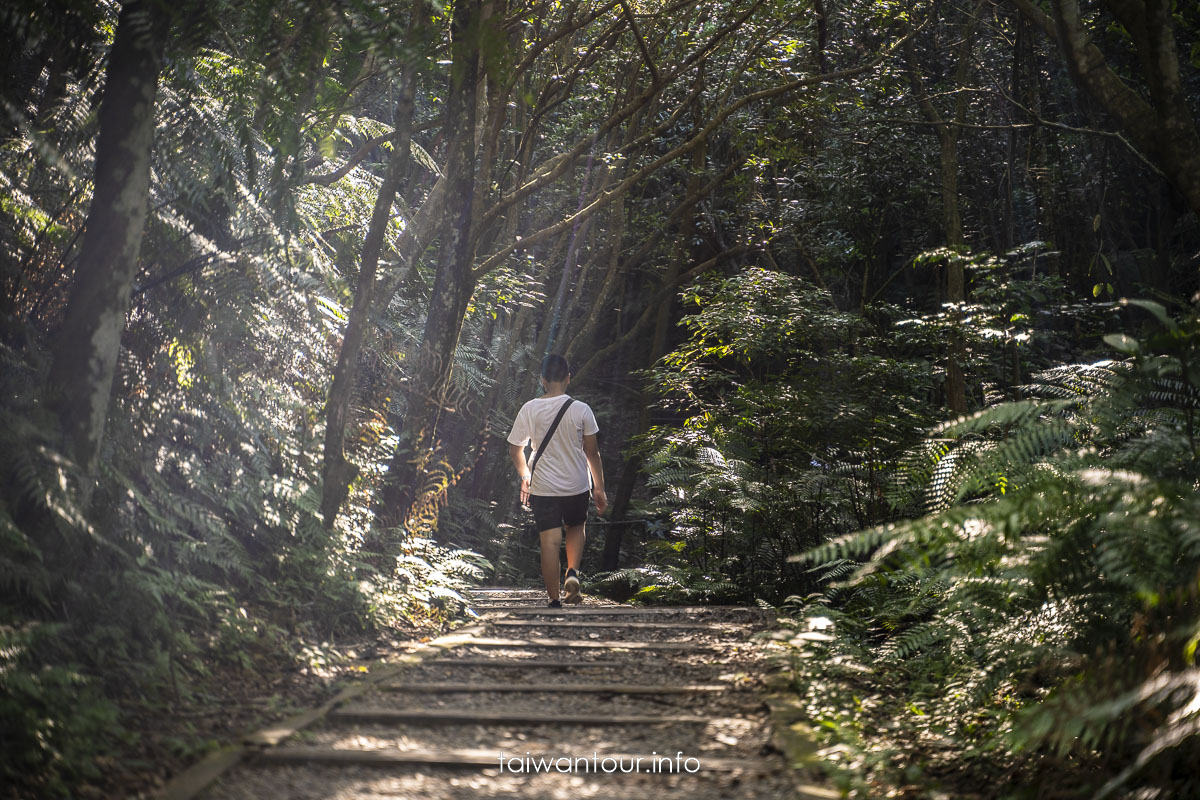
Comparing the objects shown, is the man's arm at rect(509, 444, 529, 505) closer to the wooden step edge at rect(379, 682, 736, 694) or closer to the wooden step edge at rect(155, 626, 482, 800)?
the wooden step edge at rect(155, 626, 482, 800)

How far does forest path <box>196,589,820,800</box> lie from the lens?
332 cm

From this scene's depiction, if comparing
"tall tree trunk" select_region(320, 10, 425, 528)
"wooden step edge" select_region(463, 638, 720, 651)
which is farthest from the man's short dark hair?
"wooden step edge" select_region(463, 638, 720, 651)

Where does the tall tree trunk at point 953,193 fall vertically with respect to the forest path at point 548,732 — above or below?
above

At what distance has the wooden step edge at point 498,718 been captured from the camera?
404cm

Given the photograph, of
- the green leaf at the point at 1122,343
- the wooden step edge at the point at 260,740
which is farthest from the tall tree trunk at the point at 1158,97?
the wooden step edge at the point at 260,740

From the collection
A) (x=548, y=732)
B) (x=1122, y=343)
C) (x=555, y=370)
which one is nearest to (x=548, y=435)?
(x=555, y=370)

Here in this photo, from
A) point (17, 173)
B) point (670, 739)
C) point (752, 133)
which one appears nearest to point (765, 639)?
point (670, 739)

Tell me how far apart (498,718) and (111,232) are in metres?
2.86

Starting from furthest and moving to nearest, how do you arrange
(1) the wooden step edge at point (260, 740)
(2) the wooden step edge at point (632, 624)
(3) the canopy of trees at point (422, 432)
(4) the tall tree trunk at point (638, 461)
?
(4) the tall tree trunk at point (638, 461), (2) the wooden step edge at point (632, 624), (3) the canopy of trees at point (422, 432), (1) the wooden step edge at point (260, 740)

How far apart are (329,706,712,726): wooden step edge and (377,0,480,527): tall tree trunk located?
148 inches

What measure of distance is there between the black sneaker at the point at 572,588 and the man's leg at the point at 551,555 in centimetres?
13

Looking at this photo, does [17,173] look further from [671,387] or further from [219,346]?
[671,387]

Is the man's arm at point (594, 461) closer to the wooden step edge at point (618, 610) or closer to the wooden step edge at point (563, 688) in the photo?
the wooden step edge at point (618, 610)

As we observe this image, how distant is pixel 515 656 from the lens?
5.53 meters
